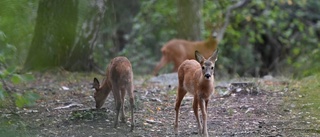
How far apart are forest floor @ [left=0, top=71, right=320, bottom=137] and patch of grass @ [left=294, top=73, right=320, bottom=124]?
0.07 metres

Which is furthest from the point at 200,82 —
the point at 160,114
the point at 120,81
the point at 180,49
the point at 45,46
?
the point at 180,49

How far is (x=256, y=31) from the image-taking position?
18812mm

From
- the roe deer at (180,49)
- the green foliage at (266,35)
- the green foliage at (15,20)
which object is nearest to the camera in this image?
the green foliage at (15,20)

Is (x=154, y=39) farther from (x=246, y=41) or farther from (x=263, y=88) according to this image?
(x=263, y=88)

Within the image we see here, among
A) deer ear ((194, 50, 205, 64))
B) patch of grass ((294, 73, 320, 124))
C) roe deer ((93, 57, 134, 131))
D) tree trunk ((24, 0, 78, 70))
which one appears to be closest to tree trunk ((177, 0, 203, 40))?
tree trunk ((24, 0, 78, 70))

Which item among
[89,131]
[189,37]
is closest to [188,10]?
[189,37]

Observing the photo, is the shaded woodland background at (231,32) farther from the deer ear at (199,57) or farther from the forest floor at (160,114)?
the deer ear at (199,57)

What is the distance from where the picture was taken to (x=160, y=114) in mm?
7883

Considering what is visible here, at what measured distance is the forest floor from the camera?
6808 millimetres

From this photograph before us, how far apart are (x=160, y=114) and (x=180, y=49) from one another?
6.94 m

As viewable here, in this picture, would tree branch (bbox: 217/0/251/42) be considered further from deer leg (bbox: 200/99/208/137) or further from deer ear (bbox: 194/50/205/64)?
deer leg (bbox: 200/99/208/137)

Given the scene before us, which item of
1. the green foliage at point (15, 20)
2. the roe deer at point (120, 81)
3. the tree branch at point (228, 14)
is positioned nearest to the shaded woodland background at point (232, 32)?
the tree branch at point (228, 14)

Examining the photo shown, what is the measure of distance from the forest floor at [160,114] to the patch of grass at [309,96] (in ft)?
0.23

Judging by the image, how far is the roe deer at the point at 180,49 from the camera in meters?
14.8
